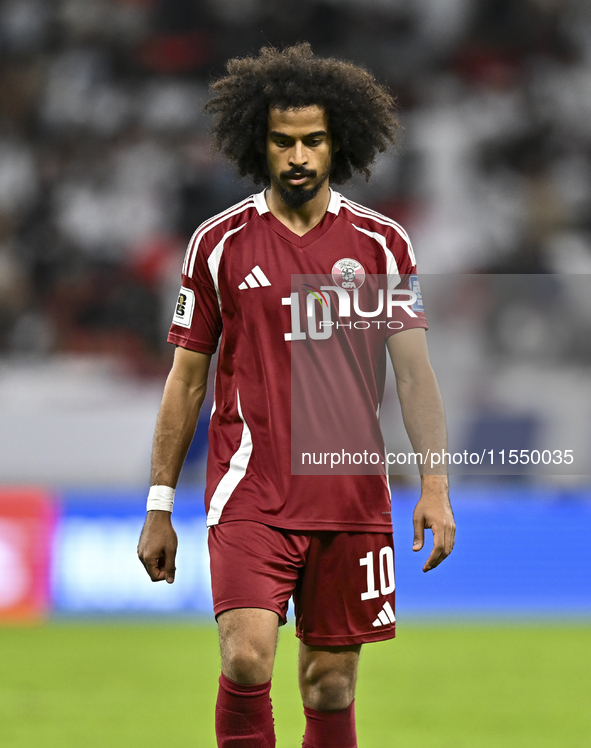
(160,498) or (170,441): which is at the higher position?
(170,441)

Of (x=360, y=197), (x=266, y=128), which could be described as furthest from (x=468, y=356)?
(x=266, y=128)

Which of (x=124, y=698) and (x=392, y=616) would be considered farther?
(x=124, y=698)

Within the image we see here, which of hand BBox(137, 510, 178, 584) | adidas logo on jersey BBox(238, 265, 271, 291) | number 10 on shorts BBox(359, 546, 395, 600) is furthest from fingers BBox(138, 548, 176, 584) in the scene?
adidas logo on jersey BBox(238, 265, 271, 291)

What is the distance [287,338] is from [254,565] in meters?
0.64

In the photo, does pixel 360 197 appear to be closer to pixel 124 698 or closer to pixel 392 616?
pixel 124 698

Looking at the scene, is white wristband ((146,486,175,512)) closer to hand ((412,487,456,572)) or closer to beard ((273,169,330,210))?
hand ((412,487,456,572))

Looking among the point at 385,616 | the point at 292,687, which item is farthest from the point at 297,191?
the point at 292,687

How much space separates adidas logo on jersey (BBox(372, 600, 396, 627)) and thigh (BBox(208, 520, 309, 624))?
0.96ft

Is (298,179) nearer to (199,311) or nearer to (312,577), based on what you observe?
(199,311)

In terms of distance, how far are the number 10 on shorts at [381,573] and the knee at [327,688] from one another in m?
0.24

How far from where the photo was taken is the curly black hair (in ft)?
11.5

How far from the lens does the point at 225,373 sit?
11.3 ft

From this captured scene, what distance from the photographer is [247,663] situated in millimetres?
3109

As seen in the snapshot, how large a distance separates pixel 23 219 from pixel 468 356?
4.98 metres
